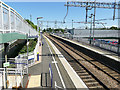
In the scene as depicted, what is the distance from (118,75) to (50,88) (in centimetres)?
581

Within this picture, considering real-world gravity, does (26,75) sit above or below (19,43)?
below

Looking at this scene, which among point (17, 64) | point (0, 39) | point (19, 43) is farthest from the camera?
point (19, 43)

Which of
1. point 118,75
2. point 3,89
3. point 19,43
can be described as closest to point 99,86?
point 118,75

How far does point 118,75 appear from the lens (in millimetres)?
9367

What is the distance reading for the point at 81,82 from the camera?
25.6ft

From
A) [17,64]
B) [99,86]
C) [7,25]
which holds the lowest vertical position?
[99,86]

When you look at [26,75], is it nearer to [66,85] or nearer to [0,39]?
[66,85]

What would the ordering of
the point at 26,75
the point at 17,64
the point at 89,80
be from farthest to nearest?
1. the point at 17,64
2. the point at 26,75
3. the point at 89,80

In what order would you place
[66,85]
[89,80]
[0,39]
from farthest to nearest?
[89,80]
[66,85]
[0,39]

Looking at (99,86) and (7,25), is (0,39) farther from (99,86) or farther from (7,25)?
(99,86)

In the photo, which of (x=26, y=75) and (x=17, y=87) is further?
(x=26, y=75)

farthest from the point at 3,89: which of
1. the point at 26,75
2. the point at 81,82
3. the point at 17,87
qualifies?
the point at 81,82

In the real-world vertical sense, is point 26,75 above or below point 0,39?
below

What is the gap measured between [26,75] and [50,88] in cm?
300
